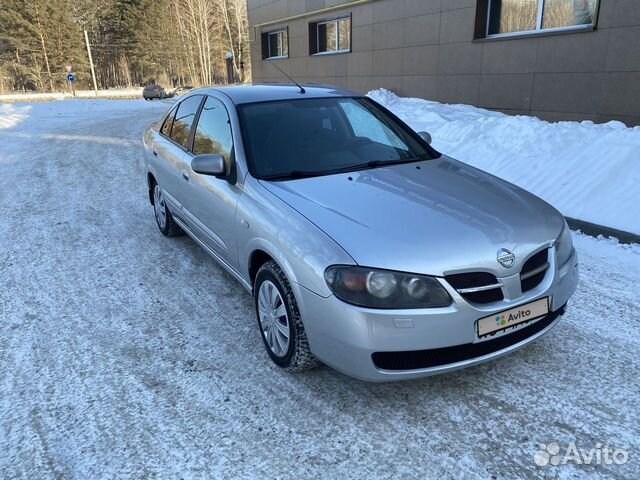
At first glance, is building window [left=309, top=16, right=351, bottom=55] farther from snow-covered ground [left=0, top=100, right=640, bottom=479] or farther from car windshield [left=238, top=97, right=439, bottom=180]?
snow-covered ground [left=0, top=100, right=640, bottom=479]

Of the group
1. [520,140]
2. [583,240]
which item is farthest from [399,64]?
[583,240]

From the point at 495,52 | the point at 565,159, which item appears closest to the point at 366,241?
the point at 565,159

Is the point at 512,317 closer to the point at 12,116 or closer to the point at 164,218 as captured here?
the point at 164,218

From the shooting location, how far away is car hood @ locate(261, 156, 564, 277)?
8.28ft

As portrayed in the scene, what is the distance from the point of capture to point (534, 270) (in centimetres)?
273

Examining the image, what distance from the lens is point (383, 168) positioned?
3619mm

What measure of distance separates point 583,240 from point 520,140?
2.99 m

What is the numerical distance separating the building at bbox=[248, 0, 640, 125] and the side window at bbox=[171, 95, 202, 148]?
7.23 metres

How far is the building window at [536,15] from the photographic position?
29.4ft

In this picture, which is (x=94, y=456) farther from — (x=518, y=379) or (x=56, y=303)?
(x=518, y=379)

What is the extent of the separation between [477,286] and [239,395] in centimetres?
146

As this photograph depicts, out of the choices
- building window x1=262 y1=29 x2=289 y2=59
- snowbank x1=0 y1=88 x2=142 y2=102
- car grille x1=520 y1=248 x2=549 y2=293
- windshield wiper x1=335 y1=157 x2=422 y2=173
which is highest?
building window x1=262 y1=29 x2=289 y2=59

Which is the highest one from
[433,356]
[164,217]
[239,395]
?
[433,356]

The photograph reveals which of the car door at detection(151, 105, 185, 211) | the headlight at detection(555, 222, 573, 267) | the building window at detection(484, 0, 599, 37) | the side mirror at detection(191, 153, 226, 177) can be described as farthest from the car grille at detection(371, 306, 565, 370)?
the building window at detection(484, 0, 599, 37)
